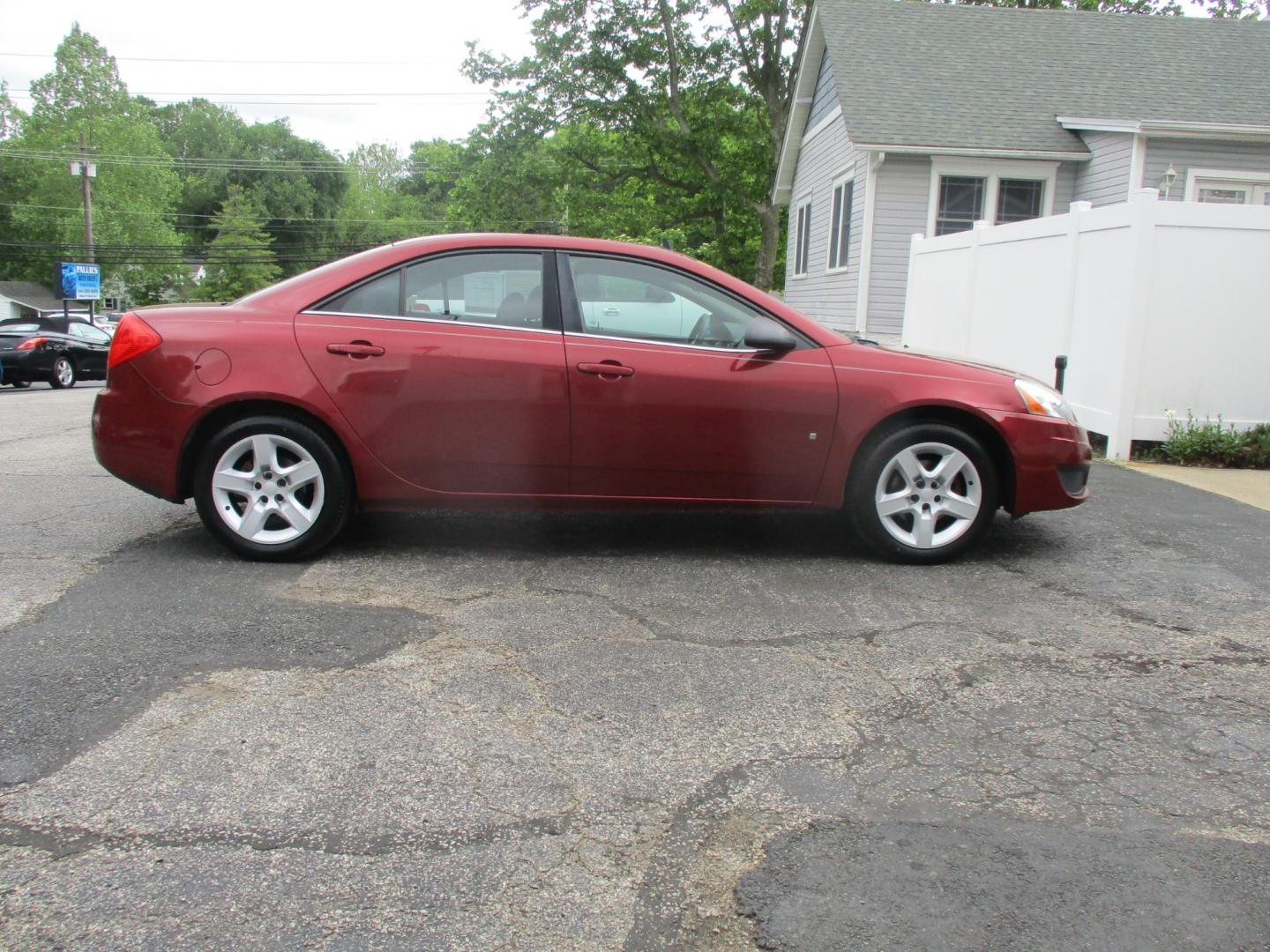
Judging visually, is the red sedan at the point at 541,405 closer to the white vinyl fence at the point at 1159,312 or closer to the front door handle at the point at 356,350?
the front door handle at the point at 356,350

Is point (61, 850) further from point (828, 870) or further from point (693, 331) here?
point (693, 331)

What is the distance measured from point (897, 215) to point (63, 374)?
16264 mm

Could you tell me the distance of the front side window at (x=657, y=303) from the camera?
5098mm

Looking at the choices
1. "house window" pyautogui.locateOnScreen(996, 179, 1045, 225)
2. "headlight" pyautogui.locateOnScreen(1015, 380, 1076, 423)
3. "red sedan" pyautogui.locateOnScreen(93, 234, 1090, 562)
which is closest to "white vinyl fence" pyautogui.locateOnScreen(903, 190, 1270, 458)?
"headlight" pyautogui.locateOnScreen(1015, 380, 1076, 423)

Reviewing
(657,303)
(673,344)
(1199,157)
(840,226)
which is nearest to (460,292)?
(657,303)

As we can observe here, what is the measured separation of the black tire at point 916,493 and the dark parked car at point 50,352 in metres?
18.9

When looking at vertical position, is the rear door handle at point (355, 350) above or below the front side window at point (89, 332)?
above

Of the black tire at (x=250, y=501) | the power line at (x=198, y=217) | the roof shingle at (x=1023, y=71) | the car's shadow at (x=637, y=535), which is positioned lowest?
the car's shadow at (x=637, y=535)

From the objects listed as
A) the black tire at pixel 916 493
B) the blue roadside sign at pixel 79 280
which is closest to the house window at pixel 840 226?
the black tire at pixel 916 493

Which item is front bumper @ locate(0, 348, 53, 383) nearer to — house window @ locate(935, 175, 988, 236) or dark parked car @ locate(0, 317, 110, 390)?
dark parked car @ locate(0, 317, 110, 390)

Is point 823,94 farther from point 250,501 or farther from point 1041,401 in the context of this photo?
point 250,501

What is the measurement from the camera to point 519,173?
2809 centimetres

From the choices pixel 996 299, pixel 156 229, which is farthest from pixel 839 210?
pixel 156 229

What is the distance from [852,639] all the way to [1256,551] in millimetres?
2984
